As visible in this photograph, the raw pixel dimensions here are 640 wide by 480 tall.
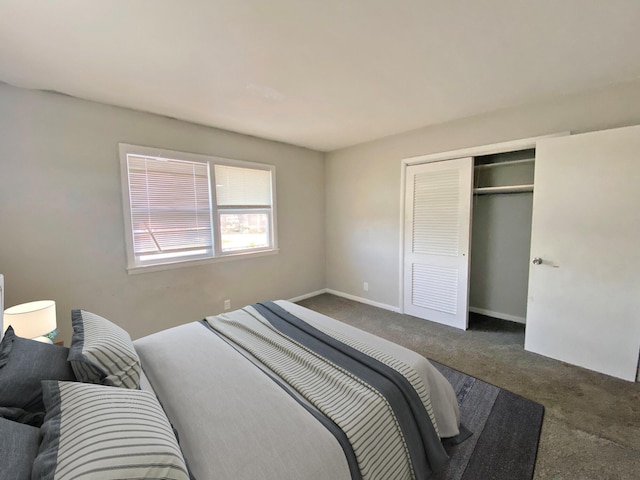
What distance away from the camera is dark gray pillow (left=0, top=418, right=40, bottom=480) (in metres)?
0.64

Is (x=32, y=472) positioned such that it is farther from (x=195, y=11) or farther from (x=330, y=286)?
(x=330, y=286)

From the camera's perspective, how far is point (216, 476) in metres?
0.85

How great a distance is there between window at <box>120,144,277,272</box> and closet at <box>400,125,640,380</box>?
80.8 inches

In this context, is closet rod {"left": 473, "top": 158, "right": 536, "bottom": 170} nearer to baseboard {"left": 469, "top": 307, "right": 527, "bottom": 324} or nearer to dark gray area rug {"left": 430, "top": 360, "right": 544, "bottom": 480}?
baseboard {"left": 469, "top": 307, "right": 527, "bottom": 324}

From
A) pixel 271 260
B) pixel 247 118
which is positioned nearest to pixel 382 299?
pixel 271 260

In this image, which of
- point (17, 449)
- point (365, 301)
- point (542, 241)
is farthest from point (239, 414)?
point (365, 301)

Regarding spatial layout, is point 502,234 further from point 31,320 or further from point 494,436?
point 31,320

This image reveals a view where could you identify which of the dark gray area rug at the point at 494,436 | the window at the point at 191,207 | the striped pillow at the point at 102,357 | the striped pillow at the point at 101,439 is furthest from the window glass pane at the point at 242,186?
the dark gray area rug at the point at 494,436

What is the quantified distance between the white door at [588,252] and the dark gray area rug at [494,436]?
0.97 metres

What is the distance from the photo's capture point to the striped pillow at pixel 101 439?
0.66m

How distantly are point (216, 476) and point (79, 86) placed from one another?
2905 millimetres

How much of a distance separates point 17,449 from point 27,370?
0.50 meters

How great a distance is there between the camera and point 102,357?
46.6 inches

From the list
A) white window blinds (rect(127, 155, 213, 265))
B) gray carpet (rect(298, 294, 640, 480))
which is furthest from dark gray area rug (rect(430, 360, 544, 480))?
white window blinds (rect(127, 155, 213, 265))
